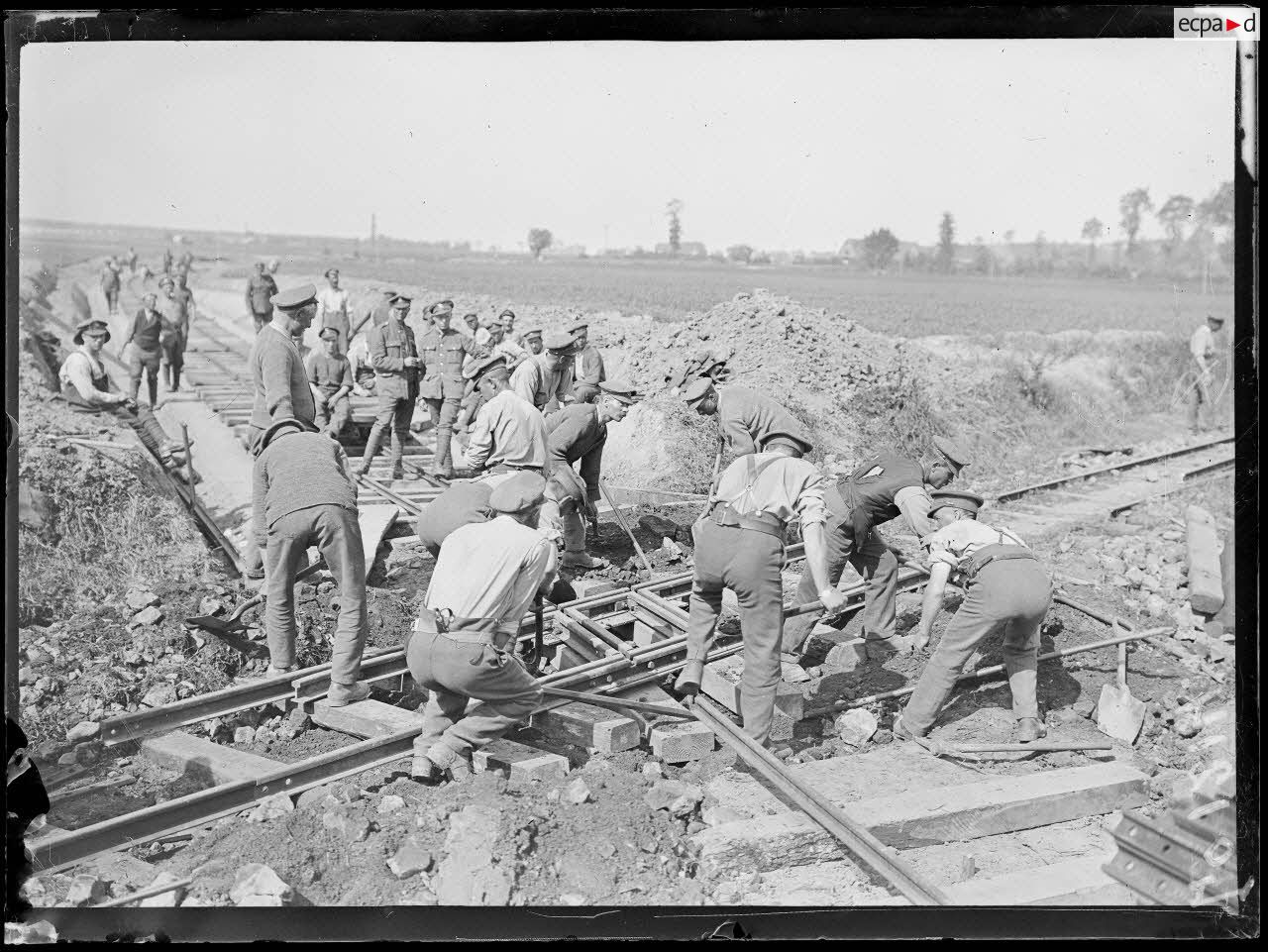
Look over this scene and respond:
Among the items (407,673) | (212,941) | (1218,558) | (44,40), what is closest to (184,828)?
(212,941)

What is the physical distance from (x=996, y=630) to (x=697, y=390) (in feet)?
7.65

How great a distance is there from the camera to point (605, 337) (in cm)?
1603

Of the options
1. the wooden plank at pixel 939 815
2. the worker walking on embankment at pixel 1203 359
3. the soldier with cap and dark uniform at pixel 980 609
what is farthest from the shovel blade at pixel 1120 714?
the worker walking on embankment at pixel 1203 359

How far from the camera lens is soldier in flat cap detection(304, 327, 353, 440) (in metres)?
11.9

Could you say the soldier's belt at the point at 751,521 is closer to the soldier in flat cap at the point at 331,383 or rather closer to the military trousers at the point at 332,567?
the military trousers at the point at 332,567

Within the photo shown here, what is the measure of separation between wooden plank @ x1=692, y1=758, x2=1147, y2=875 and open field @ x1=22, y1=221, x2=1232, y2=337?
8.63 m

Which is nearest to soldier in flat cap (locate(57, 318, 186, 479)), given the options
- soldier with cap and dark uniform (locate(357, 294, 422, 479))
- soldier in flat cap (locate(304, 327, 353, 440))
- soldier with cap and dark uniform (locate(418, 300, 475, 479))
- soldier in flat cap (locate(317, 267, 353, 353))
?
soldier in flat cap (locate(304, 327, 353, 440))

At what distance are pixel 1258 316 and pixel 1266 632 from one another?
174 centimetres

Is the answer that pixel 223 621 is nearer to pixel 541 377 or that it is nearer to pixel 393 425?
pixel 541 377

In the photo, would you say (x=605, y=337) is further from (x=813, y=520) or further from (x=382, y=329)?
(x=813, y=520)

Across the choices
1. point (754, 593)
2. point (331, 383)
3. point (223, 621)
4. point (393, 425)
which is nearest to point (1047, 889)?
point (754, 593)

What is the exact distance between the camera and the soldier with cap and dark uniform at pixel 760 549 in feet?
19.6

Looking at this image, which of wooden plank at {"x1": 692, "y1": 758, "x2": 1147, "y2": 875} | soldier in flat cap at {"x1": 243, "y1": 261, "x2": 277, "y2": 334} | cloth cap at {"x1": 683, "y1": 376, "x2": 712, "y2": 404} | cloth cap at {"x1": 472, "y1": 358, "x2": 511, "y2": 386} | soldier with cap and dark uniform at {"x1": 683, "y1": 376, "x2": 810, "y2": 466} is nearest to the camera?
wooden plank at {"x1": 692, "y1": 758, "x2": 1147, "y2": 875}

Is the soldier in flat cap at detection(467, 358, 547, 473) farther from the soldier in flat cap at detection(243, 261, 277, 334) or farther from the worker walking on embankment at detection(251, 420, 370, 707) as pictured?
the soldier in flat cap at detection(243, 261, 277, 334)
